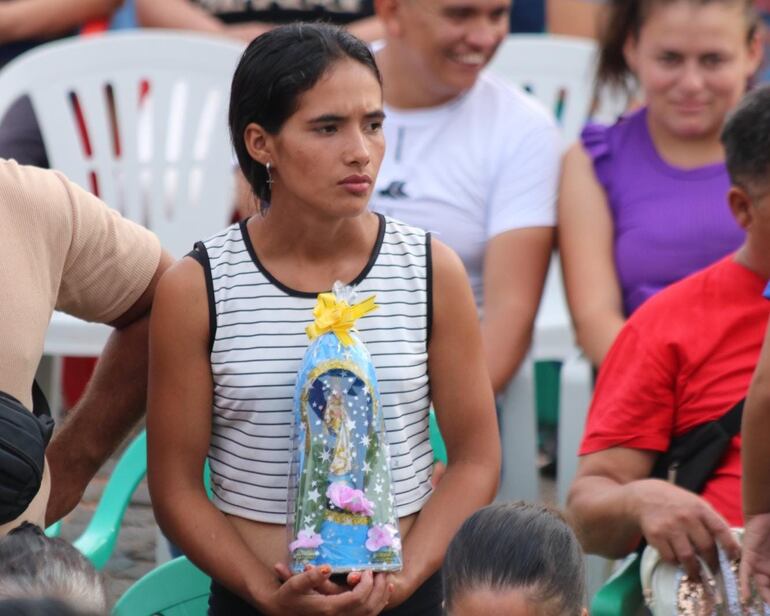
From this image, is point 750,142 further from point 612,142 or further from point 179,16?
point 179,16

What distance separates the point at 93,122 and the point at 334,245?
230 cm

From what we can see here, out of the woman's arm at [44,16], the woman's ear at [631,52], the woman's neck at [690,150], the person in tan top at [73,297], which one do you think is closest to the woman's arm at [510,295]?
the woman's neck at [690,150]

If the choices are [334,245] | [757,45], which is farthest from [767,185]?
[757,45]

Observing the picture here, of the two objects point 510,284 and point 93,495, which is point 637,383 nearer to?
point 510,284

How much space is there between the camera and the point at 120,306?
8.95ft

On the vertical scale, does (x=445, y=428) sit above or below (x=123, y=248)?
below

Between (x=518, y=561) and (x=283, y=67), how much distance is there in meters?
0.92

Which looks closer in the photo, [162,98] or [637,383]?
[637,383]

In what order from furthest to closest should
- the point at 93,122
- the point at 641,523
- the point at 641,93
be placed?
1. the point at 93,122
2. the point at 641,93
3. the point at 641,523

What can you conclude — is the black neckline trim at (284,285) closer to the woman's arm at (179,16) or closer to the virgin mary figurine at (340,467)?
the virgin mary figurine at (340,467)

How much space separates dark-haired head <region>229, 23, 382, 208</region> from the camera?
2.55 meters

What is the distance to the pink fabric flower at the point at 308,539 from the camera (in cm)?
238

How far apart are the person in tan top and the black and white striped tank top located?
0.18 meters

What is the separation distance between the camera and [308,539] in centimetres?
238
